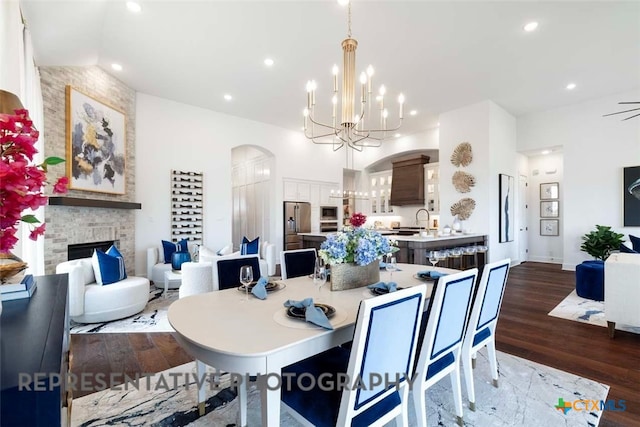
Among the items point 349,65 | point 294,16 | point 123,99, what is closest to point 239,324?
point 349,65

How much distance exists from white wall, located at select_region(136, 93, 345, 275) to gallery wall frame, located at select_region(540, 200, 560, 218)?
618cm

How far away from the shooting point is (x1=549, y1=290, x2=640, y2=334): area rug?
325 centimetres

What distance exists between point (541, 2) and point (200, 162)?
586 cm

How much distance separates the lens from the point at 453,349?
164 cm

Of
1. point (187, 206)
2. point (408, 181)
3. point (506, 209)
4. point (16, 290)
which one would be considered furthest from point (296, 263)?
point (408, 181)

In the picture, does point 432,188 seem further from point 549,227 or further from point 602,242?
point 602,242

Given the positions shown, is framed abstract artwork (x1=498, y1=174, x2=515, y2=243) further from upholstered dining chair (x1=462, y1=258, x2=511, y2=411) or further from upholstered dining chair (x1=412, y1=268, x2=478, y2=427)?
upholstered dining chair (x1=412, y1=268, x2=478, y2=427)

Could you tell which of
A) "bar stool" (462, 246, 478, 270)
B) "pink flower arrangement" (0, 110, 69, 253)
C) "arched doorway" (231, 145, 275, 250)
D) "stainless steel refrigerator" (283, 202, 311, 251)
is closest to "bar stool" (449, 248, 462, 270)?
"bar stool" (462, 246, 478, 270)

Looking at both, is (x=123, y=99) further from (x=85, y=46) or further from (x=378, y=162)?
(x=378, y=162)

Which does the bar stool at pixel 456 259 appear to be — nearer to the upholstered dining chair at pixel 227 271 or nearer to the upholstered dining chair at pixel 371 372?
the upholstered dining chair at pixel 227 271

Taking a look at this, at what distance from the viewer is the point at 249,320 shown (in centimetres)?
138

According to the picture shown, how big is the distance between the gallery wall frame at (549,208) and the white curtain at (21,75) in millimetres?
9429

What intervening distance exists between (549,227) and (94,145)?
9765 mm

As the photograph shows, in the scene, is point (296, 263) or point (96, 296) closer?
point (296, 263)
